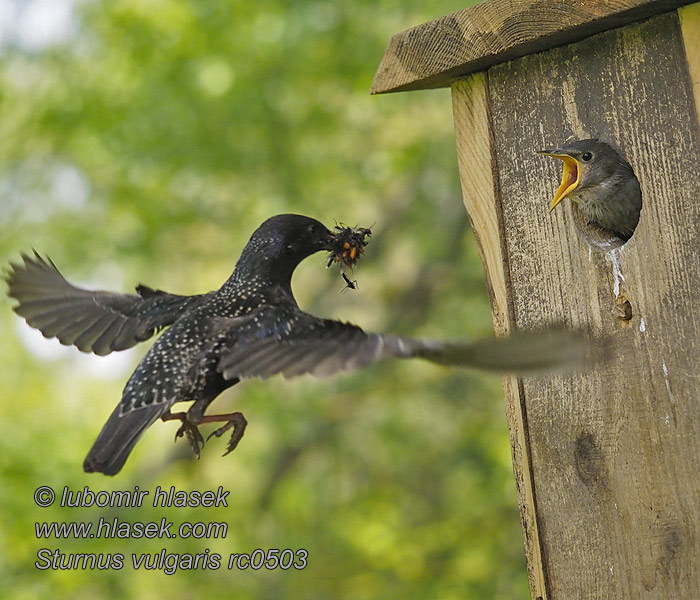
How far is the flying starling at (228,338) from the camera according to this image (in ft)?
5.76

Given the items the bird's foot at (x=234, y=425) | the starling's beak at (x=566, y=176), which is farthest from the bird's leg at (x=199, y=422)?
the starling's beak at (x=566, y=176)

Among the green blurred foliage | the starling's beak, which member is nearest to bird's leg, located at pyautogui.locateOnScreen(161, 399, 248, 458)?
the starling's beak

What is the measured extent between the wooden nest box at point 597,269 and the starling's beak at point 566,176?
5 centimetres

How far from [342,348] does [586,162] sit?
0.78m

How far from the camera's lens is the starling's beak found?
7.41 ft

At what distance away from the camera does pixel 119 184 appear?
22.0 ft

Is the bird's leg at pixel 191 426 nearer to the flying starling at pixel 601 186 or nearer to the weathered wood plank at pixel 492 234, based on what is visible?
the weathered wood plank at pixel 492 234

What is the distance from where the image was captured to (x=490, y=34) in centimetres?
235

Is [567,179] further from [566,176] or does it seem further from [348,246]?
[348,246]

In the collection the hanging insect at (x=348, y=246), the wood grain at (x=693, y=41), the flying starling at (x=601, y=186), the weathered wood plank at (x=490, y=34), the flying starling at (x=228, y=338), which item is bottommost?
the flying starling at (x=228, y=338)

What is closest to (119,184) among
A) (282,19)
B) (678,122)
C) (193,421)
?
(282,19)

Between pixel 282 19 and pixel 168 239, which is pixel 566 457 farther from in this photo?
pixel 168 239

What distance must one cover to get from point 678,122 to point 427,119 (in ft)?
17.0
